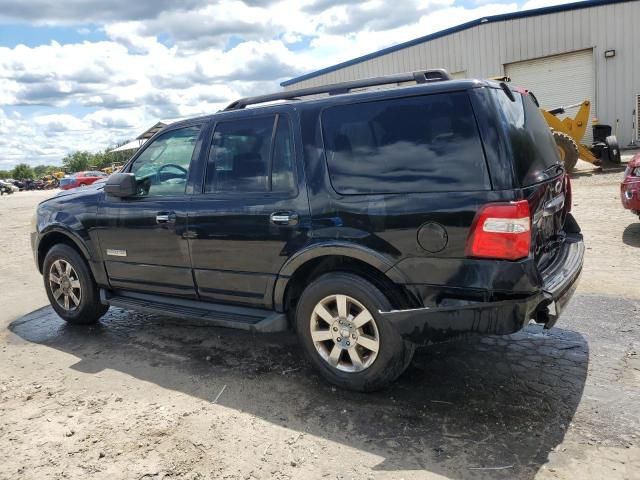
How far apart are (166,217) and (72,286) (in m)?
1.61

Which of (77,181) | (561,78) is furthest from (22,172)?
(561,78)

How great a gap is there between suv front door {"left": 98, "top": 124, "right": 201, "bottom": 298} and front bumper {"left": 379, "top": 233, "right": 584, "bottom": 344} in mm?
1943

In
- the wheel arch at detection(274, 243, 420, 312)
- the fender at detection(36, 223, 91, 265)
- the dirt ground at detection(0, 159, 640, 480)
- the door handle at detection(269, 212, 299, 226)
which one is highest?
the door handle at detection(269, 212, 299, 226)

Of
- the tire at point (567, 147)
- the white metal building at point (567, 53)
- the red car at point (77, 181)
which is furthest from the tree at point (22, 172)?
the tire at point (567, 147)

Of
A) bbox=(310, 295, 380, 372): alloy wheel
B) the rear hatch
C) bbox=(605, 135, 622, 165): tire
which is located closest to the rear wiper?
the rear hatch

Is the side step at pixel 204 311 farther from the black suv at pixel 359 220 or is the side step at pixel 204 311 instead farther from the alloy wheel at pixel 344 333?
the alloy wheel at pixel 344 333

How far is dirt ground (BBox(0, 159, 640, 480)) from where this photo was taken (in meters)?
2.81

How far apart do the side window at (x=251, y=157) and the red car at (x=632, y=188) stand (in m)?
5.33

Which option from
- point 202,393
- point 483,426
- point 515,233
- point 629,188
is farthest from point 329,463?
point 629,188

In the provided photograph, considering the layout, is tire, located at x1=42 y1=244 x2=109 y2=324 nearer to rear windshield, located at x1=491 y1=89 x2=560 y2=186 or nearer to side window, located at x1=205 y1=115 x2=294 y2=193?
side window, located at x1=205 y1=115 x2=294 y2=193

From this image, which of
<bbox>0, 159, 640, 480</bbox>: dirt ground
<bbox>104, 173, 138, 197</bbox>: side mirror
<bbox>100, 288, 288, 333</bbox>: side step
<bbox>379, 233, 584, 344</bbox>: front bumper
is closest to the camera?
<bbox>0, 159, 640, 480</bbox>: dirt ground

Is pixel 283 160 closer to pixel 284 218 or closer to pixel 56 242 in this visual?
pixel 284 218

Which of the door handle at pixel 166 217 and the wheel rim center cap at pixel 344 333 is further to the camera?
the door handle at pixel 166 217

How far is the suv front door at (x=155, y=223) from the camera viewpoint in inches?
169
